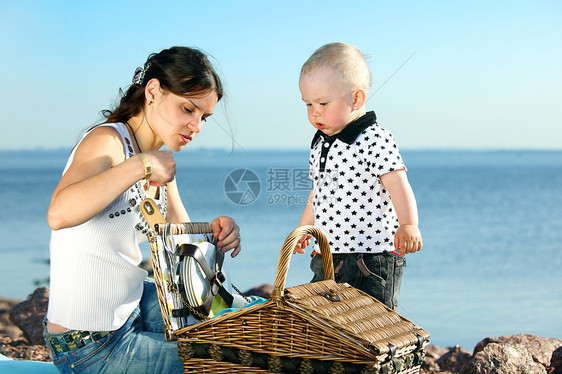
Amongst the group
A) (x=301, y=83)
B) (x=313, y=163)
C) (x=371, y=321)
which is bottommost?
(x=371, y=321)

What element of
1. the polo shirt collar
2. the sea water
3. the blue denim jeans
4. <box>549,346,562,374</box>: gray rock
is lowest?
the sea water

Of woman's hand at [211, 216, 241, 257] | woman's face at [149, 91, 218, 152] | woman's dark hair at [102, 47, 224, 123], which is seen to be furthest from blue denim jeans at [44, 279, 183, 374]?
woman's dark hair at [102, 47, 224, 123]

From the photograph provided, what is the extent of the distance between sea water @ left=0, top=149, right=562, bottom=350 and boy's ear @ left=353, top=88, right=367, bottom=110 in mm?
607

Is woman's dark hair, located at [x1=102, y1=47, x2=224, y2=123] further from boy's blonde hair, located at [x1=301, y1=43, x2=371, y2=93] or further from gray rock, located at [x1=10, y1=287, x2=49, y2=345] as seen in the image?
gray rock, located at [x1=10, y1=287, x2=49, y2=345]

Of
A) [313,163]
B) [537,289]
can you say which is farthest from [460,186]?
Result: [313,163]

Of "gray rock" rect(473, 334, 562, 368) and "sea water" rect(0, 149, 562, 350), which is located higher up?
"gray rock" rect(473, 334, 562, 368)

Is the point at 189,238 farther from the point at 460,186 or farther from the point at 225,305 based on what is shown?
the point at 460,186

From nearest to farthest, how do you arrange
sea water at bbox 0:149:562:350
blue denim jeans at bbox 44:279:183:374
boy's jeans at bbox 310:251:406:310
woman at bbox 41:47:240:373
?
woman at bbox 41:47:240:373 < blue denim jeans at bbox 44:279:183:374 < boy's jeans at bbox 310:251:406:310 < sea water at bbox 0:149:562:350

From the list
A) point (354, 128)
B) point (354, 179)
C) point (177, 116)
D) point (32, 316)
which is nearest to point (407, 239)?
point (354, 179)

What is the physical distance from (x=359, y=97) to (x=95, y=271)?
1542mm

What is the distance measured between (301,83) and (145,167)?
110cm

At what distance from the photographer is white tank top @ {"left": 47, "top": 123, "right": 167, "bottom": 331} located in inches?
97.6

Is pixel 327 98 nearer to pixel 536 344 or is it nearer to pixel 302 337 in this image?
pixel 302 337

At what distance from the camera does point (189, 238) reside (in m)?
2.56
